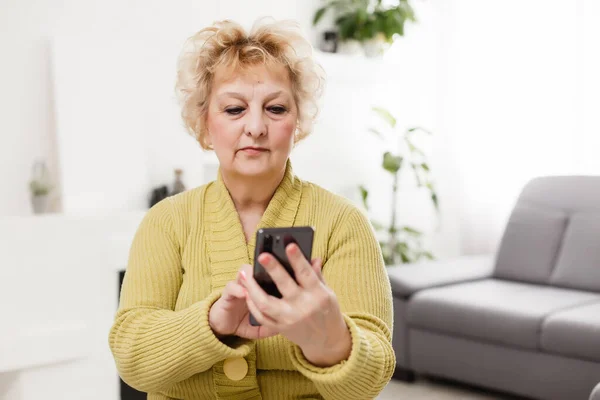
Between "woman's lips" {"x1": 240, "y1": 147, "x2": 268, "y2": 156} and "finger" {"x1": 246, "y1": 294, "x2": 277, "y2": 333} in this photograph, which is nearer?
"finger" {"x1": 246, "y1": 294, "x2": 277, "y2": 333}

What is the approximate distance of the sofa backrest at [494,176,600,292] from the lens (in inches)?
141

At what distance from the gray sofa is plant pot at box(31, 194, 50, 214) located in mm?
1550

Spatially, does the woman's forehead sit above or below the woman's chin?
above

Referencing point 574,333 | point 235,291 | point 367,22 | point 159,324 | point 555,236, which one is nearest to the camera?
point 235,291

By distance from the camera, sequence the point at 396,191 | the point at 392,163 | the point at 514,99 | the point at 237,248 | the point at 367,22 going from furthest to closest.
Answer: the point at 396,191 → the point at 514,99 → the point at 367,22 → the point at 392,163 → the point at 237,248

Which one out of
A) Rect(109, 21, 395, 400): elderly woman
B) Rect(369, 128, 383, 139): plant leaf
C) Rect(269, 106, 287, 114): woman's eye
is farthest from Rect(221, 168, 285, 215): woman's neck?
Rect(369, 128, 383, 139): plant leaf

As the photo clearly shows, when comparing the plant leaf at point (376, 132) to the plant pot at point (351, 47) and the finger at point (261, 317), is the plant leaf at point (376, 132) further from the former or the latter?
the finger at point (261, 317)

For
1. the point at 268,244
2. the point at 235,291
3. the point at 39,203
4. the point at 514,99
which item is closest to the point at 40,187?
the point at 39,203

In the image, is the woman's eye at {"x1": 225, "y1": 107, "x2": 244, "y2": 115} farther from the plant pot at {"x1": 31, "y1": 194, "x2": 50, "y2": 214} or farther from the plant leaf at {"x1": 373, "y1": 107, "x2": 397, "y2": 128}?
the plant leaf at {"x1": 373, "y1": 107, "x2": 397, "y2": 128}

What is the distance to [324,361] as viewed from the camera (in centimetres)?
114

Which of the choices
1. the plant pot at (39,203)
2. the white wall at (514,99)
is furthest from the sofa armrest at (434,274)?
the plant pot at (39,203)

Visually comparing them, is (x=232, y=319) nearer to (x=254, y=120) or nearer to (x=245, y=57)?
(x=254, y=120)

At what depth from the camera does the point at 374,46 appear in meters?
4.60

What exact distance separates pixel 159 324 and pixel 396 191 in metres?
3.74
